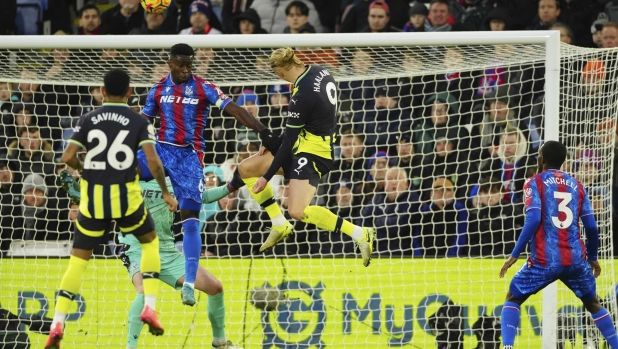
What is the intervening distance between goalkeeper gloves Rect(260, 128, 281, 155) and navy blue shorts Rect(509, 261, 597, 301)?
7.53ft

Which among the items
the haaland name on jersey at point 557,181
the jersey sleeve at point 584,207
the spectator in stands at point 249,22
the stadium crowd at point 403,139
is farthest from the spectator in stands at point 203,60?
the jersey sleeve at point 584,207

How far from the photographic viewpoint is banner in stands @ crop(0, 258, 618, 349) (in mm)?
10172

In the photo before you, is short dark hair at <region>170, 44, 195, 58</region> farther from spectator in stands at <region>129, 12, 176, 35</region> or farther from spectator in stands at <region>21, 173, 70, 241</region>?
spectator in stands at <region>129, 12, 176, 35</region>

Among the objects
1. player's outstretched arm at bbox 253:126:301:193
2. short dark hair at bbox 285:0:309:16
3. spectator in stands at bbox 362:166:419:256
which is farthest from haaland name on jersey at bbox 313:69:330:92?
short dark hair at bbox 285:0:309:16

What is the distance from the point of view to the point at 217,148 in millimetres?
12133

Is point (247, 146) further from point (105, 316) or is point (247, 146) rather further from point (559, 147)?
point (559, 147)

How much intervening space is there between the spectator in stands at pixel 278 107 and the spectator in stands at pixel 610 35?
3.56 m

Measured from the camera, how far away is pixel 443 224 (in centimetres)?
1109

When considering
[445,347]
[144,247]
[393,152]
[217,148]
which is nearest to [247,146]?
[217,148]

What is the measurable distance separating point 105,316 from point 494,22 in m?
5.58

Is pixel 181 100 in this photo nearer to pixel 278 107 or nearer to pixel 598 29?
pixel 278 107

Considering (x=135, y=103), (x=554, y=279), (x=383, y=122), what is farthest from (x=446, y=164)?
(x=135, y=103)

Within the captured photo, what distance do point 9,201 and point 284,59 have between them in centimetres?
446

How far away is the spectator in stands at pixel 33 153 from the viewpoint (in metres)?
11.4
